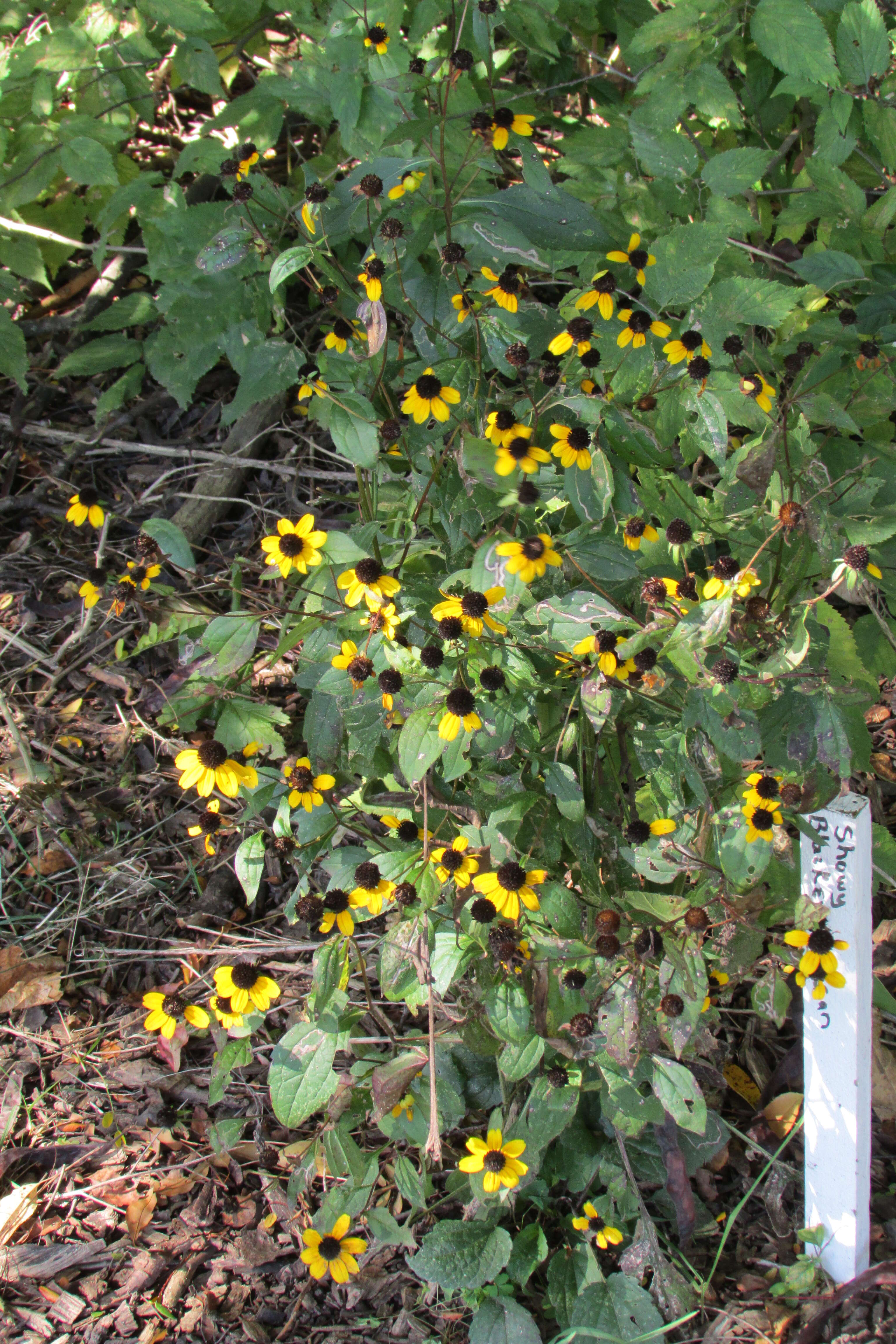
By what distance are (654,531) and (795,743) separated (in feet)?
1.45

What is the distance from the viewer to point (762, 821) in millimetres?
1461

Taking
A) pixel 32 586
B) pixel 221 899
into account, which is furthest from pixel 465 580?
pixel 32 586

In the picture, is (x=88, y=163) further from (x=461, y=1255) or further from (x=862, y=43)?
(x=461, y=1255)

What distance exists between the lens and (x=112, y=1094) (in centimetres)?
212

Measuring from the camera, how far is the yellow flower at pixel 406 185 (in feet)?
5.89

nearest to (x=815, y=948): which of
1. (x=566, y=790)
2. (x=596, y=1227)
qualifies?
(x=566, y=790)

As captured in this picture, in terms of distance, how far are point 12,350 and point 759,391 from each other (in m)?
2.11

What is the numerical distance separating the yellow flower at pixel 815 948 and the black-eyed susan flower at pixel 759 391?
90 cm

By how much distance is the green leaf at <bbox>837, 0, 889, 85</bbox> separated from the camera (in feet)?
6.81

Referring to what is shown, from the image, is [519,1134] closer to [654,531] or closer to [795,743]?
[795,743]

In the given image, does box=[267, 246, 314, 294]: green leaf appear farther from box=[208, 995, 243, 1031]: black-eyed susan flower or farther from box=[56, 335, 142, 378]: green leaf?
box=[56, 335, 142, 378]: green leaf

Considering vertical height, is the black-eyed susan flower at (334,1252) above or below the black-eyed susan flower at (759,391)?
below

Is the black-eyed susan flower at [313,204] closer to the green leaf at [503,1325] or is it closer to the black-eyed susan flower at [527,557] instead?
the black-eyed susan flower at [527,557]

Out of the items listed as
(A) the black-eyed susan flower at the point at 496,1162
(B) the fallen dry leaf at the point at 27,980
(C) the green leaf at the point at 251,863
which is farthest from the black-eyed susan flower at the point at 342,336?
(B) the fallen dry leaf at the point at 27,980
